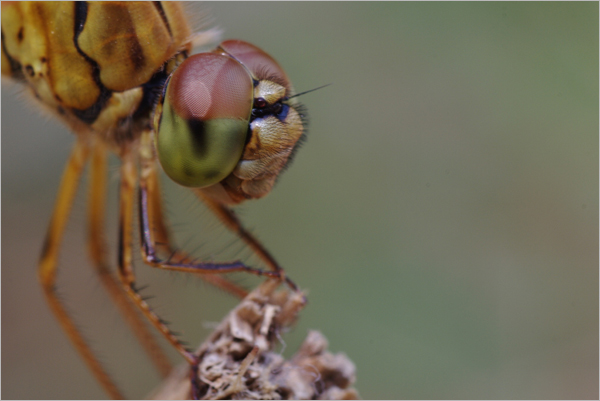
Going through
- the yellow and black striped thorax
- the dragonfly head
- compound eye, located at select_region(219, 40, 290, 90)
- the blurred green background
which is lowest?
the blurred green background

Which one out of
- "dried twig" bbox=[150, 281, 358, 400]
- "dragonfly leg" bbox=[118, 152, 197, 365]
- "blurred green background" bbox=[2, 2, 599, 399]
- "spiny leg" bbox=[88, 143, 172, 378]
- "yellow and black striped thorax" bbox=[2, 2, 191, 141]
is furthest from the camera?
"blurred green background" bbox=[2, 2, 599, 399]

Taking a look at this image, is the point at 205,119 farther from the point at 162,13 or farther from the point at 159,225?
the point at 159,225

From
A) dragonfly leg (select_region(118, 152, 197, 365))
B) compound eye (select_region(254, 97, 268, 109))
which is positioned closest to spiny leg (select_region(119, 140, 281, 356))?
dragonfly leg (select_region(118, 152, 197, 365))

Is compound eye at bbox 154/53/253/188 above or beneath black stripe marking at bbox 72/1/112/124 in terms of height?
beneath

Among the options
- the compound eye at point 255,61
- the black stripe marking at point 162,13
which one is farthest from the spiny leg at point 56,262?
the compound eye at point 255,61

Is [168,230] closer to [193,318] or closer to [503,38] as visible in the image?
[193,318]

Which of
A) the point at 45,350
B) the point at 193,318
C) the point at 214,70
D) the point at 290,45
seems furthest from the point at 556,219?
the point at 45,350

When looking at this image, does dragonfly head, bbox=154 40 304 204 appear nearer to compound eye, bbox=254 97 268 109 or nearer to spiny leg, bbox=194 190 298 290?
compound eye, bbox=254 97 268 109

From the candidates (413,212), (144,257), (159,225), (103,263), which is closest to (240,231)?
(144,257)
